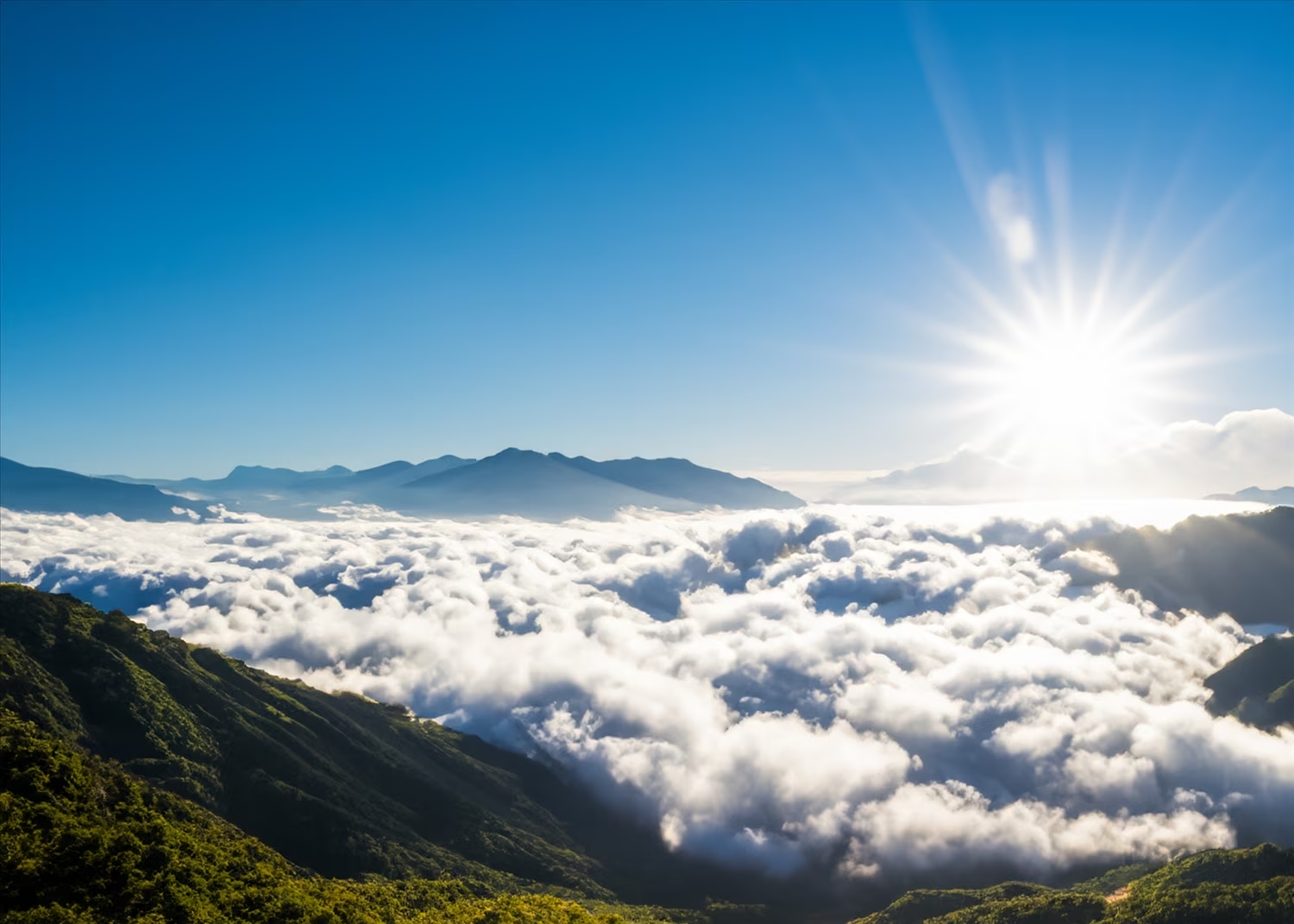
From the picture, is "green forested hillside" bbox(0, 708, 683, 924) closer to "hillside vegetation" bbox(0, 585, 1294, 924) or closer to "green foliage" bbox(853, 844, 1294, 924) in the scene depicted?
"hillside vegetation" bbox(0, 585, 1294, 924)

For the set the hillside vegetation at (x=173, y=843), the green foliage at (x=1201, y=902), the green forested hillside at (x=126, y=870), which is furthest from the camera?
the green foliage at (x=1201, y=902)

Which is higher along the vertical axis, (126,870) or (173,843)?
(126,870)

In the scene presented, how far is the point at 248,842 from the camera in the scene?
111438 mm

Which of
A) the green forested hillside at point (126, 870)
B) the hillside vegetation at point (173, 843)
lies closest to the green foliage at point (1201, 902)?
the hillside vegetation at point (173, 843)


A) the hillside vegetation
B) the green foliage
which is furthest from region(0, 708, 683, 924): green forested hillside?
the green foliage

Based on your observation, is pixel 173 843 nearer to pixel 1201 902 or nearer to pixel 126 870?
pixel 126 870

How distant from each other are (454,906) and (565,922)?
69.5 ft

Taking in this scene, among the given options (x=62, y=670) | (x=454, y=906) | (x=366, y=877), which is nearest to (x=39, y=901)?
(x=454, y=906)

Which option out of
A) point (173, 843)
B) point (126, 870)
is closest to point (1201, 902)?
point (173, 843)

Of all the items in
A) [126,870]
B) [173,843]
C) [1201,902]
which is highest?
[126,870]

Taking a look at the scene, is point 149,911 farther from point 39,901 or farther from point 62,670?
point 62,670

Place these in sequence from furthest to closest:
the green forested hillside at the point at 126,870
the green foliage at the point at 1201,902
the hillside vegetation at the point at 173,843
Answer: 1. the green foliage at the point at 1201,902
2. the hillside vegetation at the point at 173,843
3. the green forested hillside at the point at 126,870

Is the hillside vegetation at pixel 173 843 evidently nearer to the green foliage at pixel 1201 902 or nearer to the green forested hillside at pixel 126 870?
the green forested hillside at pixel 126 870

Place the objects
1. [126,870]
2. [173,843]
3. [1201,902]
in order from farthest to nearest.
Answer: [1201,902] < [173,843] < [126,870]
